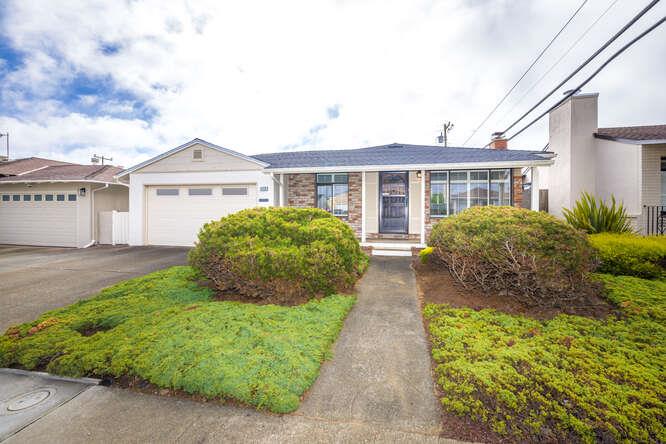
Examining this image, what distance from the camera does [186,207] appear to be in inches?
434

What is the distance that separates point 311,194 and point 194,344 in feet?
27.8

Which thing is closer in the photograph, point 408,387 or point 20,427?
point 20,427

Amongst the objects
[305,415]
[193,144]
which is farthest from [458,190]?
[193,144]

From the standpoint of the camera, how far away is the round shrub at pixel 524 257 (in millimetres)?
4113

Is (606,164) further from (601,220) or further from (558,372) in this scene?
(558,372)

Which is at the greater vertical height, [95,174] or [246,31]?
[246,31]

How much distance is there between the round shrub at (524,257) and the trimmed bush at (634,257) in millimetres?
1222

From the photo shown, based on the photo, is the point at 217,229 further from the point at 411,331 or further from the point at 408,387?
the point at 408,387

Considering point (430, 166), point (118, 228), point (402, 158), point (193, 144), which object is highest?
point (193, 144)

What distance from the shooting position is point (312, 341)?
3.29 meters

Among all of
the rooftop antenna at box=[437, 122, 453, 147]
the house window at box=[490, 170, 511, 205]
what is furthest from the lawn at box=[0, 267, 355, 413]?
the rooftop antenna at box=[437, 122, 453, 147]

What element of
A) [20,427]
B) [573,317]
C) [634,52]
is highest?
[634,52]

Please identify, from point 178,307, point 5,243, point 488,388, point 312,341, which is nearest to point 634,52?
point 488,388

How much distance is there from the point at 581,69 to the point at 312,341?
11.4 meters
